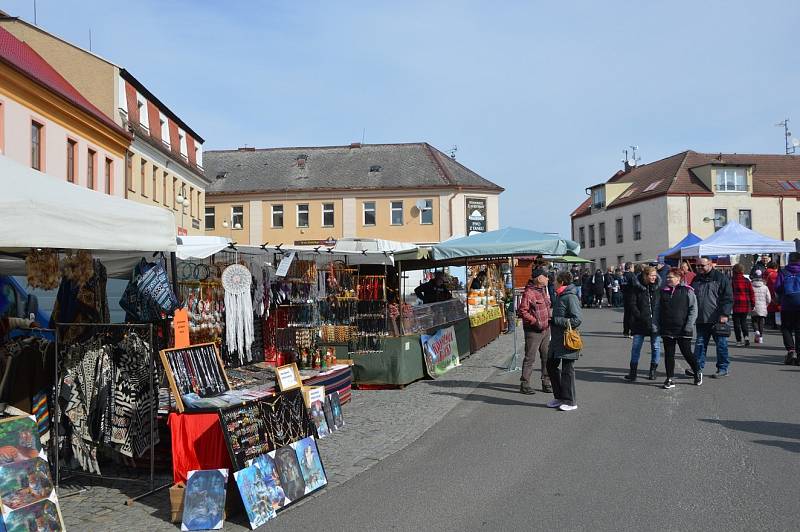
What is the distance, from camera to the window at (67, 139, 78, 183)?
85.2 ft

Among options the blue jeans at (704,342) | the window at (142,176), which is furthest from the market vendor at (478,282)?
the window at (142,176)

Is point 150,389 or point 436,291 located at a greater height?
point 436,291

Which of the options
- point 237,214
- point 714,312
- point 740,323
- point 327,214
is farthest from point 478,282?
point 237,214

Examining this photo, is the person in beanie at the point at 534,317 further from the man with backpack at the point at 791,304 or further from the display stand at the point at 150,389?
the display stand at the point at 150,389

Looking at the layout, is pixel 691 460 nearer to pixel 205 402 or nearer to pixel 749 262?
pixel 205 402

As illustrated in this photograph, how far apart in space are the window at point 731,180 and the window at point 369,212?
2510cm

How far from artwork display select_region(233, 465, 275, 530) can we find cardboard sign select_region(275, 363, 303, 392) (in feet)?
5.34

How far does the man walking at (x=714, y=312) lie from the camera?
11.5 metres

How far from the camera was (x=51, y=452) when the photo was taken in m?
6.44

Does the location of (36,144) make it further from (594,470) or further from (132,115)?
(594,470)

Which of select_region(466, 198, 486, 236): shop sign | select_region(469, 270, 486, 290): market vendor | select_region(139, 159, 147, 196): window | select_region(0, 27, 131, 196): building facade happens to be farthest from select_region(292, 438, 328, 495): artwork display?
select_region(466, 198, 486, 236): shop sign

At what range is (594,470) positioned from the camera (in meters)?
6.50

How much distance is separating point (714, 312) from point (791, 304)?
8.29ft

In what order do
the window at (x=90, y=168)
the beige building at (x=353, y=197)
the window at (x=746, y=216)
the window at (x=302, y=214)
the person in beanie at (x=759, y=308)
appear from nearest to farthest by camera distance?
the person in beanie at (x=759, y=308)
the window at (x=90, y=168)
the beige building at (x=353, y=197)
the window at (x=302, y=214)
the window at (x=746, y=216)
